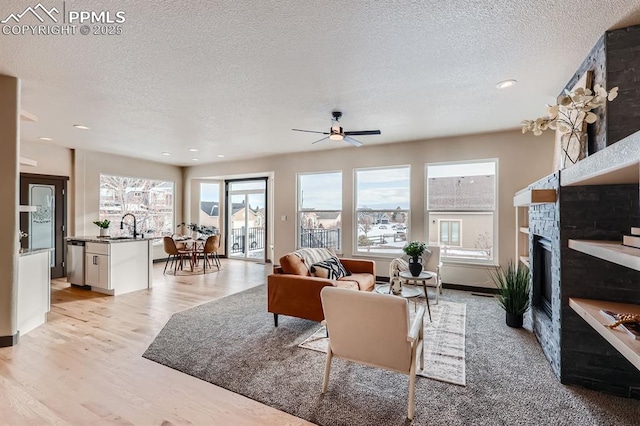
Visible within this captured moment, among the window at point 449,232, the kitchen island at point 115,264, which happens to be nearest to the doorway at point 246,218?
the kitchen island at point 115,264

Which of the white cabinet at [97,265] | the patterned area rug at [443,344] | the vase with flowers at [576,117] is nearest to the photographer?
the vase with flowers at [576,117]

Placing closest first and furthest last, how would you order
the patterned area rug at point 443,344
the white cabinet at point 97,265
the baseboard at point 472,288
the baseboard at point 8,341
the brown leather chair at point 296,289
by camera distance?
the patterned area rug at point 443,344
the baseboard at point 8,341
the brown leather chair at point 296,289
the white cabinet at point 97,265
the baseboard at point 472,288

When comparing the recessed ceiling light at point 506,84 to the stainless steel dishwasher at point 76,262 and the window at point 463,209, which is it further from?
the stainless steel dishwasher at point 76,262

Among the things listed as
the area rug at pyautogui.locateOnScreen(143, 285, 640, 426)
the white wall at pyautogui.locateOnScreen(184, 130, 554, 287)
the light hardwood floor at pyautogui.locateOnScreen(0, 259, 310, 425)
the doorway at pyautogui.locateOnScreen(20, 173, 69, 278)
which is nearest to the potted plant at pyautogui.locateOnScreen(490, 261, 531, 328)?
the area rug at pyautogui.locateOnScreen(143, 285, 640, 426)

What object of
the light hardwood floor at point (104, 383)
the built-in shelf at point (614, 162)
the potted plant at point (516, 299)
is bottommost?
the light hardwood floor at point (104, 383)

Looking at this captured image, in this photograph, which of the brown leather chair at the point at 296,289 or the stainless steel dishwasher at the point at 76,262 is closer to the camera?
the brown leather chair at the point at 296,289

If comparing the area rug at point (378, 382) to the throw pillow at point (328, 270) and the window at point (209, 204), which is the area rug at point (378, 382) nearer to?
the throw pillow at point (328, 270)

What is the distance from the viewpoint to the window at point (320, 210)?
634 centimetres

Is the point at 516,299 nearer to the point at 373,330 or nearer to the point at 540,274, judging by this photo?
the point at 540,274

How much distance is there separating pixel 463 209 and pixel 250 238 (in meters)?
5.53

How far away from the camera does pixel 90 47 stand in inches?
95.0

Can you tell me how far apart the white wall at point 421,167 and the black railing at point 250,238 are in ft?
4.72

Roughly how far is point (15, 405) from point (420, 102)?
4522mm

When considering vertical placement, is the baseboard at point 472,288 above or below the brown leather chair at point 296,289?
below
